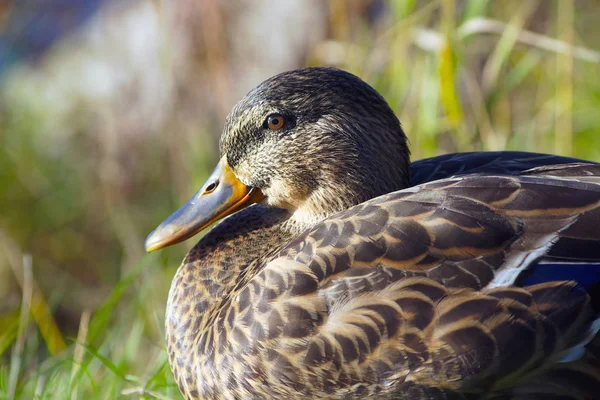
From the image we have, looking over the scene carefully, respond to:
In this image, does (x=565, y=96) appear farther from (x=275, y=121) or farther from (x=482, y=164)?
(x=275, y=121)

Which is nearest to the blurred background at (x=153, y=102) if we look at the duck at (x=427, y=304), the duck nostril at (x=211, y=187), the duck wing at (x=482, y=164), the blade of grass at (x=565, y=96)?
the blade of grass at (x=565, y=96)

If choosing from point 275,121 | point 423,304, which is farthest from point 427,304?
point 275,121

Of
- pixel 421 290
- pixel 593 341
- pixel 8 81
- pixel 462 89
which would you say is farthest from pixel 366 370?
pixel 8 81

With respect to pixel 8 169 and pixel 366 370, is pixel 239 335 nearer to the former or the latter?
pixel 366 370

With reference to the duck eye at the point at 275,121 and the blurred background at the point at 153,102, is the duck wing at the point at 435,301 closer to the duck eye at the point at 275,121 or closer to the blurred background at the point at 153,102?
the duck eye at the point at 275,121

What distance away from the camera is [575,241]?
2.36 metres

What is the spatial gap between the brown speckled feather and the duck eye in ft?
1.61

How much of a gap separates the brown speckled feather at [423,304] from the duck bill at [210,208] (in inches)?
19.2

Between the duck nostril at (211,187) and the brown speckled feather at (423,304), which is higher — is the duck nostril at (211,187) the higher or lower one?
the higher one

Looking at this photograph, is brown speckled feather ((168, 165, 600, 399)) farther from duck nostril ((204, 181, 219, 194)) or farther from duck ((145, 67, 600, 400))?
duck nostril ((204, 181, 219, 194))

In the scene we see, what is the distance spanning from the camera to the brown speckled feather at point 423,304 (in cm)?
228

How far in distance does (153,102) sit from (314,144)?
4.21 m

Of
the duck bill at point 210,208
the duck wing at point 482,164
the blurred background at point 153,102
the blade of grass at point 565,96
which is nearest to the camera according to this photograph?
the duck wing at point 482,164

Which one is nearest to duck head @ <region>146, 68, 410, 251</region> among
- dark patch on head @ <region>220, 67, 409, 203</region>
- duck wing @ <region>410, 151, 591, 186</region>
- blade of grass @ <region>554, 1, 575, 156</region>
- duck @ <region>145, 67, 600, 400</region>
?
dark patch on head @ <region>220, 67, 409, 203</region>
